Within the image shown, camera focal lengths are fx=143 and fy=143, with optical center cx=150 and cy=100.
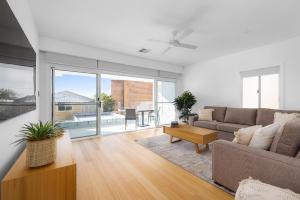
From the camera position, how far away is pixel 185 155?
2812 millimetres

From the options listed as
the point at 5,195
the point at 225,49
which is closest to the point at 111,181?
the point at 5,195

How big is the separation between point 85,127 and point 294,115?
17.0 feet

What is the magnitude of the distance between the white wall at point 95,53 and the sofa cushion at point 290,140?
13.4ft

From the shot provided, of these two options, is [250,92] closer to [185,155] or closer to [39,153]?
[185,155]

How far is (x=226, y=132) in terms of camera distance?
3557mm

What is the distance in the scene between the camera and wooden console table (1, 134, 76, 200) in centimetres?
102

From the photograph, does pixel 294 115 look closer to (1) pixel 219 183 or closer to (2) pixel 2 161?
(1) pixel 219 183

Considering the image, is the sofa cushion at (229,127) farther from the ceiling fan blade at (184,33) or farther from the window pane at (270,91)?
the ceiling fan blade at (184,33)

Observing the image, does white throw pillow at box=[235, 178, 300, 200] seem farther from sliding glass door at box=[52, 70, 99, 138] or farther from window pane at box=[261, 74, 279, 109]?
sliding glass door at box=[52, 70, 99, 138]

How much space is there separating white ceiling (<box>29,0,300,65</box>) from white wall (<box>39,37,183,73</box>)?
191mm

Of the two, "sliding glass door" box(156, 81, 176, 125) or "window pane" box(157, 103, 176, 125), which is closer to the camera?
"sliding glass door" box(156, 81, 176, 125)

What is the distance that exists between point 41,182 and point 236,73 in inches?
198

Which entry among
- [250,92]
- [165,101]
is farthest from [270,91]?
[165,101]

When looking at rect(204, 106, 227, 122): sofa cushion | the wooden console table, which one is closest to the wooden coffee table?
rect(204, 106, 227, 122): sofa cushion
